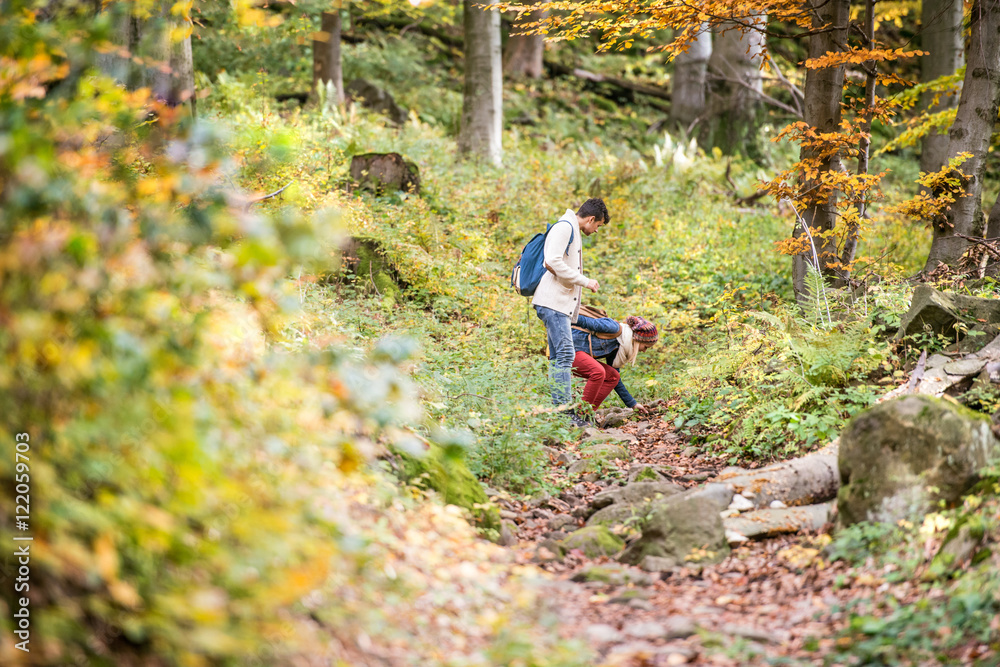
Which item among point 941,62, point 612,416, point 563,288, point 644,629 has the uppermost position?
point 941,62

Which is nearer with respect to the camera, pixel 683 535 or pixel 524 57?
pixel 683 535

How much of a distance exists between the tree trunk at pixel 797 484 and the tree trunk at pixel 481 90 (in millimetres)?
9641

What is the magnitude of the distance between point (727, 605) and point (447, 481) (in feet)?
5.78

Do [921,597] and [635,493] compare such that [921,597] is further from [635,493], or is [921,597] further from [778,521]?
[635,493]

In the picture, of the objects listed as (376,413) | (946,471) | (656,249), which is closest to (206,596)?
(376,413)

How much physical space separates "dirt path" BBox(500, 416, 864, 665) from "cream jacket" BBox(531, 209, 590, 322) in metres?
2.69

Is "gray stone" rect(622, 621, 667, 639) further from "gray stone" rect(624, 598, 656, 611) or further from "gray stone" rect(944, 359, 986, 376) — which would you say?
"gray stone" rect(944, 359, 986, 376)

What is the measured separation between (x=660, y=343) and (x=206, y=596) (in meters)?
7.41

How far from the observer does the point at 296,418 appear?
2877mm

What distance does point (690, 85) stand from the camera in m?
17.4

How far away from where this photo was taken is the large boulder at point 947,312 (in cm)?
572

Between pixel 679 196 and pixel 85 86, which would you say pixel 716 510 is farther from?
pixel 679 196

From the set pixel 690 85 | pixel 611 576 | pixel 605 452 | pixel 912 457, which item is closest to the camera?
pixel 912 457

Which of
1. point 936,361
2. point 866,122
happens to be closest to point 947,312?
point 936,361
